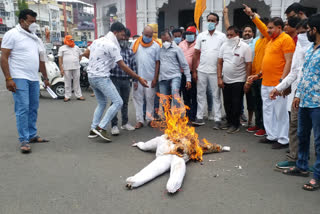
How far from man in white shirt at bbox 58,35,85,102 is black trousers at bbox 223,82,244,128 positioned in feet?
17.3

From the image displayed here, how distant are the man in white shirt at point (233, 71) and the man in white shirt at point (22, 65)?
11.2 feet

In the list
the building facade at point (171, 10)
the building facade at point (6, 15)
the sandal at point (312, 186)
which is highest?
the building facade at point (6, 15)

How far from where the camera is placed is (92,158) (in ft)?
14.7

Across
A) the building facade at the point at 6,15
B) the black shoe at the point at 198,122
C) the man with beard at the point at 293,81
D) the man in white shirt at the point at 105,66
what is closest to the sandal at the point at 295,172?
the man with beard at the point at 293,81

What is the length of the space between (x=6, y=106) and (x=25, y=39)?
15.3 ft

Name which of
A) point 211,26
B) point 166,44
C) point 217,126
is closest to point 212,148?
point 217,126

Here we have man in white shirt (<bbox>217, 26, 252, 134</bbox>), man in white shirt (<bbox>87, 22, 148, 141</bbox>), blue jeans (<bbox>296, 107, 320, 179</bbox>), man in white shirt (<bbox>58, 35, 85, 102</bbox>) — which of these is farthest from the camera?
man in white shirt (<bbox>58, 35, 85, 102</bbox>)

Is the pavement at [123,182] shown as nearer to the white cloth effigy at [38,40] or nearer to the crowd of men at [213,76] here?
the crowd of men at [213,76]

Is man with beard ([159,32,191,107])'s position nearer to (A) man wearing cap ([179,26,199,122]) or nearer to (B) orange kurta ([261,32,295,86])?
(A) man wearing cap ([179,26,199,122])

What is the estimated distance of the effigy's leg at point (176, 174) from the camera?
329cm

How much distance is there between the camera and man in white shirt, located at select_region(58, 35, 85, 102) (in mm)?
9242

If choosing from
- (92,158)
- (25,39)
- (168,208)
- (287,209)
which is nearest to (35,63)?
(25,39)

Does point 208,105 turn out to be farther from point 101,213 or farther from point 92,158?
point 101,213

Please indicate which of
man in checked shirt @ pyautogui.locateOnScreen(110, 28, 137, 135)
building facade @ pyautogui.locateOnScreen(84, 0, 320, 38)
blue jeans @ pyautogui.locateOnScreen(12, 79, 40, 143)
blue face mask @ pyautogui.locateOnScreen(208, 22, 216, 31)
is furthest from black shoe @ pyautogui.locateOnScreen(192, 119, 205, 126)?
building facade @ pyautogui.locateOnScreen(84, 0, 320, 38)
